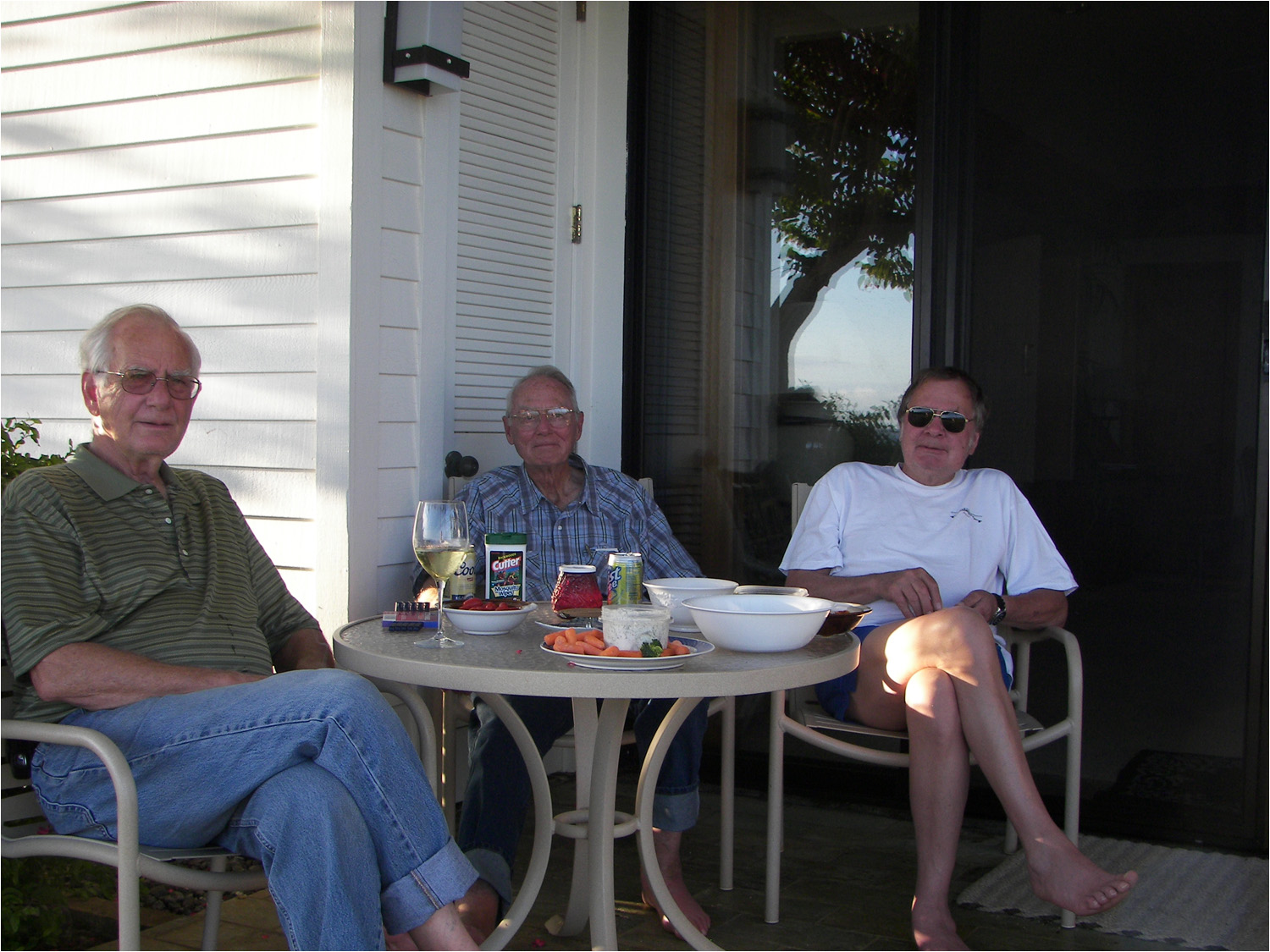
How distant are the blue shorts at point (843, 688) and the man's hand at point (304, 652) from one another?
108 centimetres

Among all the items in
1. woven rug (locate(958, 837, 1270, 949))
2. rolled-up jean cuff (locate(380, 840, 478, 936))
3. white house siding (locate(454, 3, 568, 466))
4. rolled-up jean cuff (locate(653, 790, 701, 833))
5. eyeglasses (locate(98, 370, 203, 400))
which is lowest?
woven rug (locate(958, 837, 1270, 949))

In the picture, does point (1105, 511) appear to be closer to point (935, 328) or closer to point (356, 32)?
point (935, 328)

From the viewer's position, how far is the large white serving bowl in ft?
6.40

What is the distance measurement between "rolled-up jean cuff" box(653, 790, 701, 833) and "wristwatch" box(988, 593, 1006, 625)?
31.5 inches

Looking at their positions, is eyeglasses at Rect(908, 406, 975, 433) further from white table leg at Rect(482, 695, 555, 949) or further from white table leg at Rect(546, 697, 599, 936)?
white table leg at Rect(482, 695, 555, 949)

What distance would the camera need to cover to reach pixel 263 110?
2.99m

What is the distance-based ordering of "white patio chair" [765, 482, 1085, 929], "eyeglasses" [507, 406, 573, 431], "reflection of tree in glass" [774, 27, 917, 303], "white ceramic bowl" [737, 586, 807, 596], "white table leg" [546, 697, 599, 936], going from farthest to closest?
"reflection of tree in glass" [774, 27, 917, 303]
"eyeglasses" [507, 406, 573, 431]
"white patio chair" [765, 482, 1085, 929]
"white table leg" [546, 697, 599, 936]
"white ceramic bowl" [737, 586, 807, 596]

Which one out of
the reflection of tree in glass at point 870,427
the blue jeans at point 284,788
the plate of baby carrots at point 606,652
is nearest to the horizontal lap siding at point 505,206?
the reflection of tree in glass at point 870,427

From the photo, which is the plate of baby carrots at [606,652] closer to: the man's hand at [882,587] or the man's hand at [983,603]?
the man's hand at [882,587]

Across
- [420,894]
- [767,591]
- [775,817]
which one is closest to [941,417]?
→ [767,591]

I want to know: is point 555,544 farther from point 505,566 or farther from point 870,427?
point 870,427

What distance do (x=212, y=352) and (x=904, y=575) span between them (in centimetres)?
185

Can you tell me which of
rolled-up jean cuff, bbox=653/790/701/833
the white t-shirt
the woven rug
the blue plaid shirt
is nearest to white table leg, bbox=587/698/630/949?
rolled-up jean cuff, bbox=653/790/701/833

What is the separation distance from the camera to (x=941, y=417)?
2902 mm
